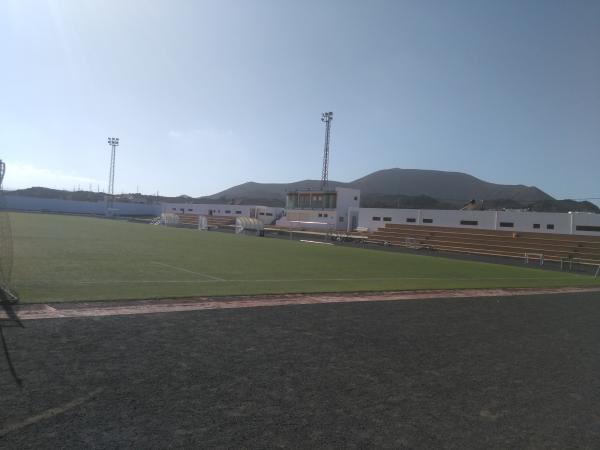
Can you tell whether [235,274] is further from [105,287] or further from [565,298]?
[565,298]

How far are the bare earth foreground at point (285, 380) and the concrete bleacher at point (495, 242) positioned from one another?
26.4 meters

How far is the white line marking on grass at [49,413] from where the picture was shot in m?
3.95

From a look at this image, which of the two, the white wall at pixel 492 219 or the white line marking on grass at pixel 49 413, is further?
the white wall at pixel 492 219

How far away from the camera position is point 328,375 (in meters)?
5.88

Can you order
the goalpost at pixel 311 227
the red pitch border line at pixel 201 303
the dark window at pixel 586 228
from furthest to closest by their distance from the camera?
the goalpost at pixel 311 227, the dark window at pixel 586 228, the red pitch border line at pixel 201 303

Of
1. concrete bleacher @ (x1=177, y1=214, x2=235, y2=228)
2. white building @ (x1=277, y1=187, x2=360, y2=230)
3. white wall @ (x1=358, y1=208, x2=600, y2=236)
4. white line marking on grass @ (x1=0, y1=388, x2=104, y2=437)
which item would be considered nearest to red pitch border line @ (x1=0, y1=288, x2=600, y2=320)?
white line marking on grass @ (x1=0, y1=388, x2=104, y2=437)

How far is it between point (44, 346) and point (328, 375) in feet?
12.6

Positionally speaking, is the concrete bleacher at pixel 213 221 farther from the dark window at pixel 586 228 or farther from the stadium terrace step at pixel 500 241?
the dark window at pixel 586 228

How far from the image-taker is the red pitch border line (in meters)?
8.51

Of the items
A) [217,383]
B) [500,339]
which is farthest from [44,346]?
[500,339]

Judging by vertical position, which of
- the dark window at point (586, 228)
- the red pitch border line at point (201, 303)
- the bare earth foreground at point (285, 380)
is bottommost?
the red pitch border line at point (201, 303)

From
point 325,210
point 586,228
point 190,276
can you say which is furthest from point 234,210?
point 190,276

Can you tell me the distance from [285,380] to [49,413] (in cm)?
249

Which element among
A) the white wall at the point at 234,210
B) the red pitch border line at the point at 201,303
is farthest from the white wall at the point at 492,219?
the red pitch border line at the point at 201,303
